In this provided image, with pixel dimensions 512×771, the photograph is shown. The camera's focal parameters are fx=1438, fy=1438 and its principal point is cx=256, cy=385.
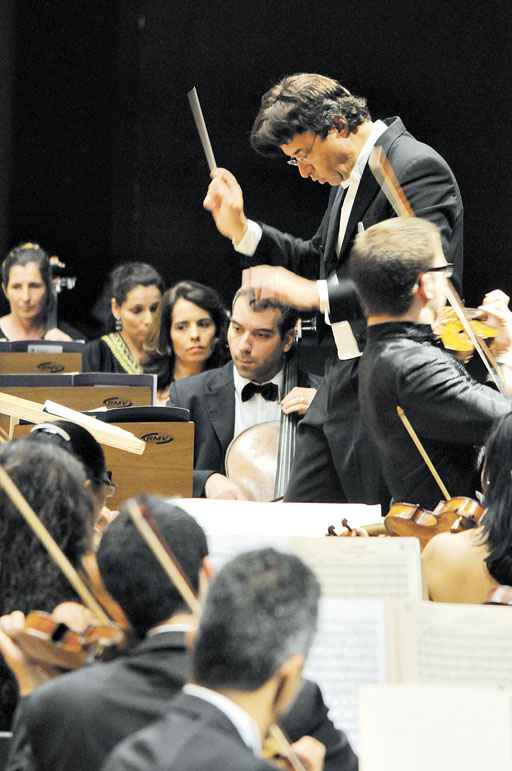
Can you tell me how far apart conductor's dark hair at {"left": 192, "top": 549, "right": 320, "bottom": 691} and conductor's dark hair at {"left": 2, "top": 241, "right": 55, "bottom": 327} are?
483 centimetres

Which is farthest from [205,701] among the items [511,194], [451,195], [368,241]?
[511,194]

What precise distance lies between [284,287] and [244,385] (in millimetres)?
1459

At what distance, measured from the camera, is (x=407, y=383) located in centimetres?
300

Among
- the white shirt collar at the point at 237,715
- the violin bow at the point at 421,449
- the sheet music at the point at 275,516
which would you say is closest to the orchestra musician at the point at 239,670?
the white shirt collar at the point at 237,715

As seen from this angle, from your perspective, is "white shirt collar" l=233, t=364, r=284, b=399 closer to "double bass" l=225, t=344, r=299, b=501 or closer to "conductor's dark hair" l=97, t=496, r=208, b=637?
"double bass" l=225, t=344, r=299, b=501

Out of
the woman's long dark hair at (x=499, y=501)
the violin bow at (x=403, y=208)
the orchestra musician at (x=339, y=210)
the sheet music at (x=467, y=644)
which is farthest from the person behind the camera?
the orchestra musician at (x=339, y=210)

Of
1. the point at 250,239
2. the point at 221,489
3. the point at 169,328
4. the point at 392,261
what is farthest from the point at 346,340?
the point at 169,328

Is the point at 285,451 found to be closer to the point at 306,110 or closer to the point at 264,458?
the point at 264,458

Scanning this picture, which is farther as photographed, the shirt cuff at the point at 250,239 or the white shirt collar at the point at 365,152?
the shirt cuff at the point at 250,239

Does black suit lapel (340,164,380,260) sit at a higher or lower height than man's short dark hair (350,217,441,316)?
higher

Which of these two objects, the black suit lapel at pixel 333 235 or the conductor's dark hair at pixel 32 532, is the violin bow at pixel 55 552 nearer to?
the conductor's dark hair at pixel 32 532

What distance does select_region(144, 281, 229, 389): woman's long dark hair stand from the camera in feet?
17.9

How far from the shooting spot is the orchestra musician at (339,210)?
349 cm

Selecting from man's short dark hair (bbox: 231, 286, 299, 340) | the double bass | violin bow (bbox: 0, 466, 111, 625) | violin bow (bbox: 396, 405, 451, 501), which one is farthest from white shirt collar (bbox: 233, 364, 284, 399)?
violin bow (bbox: 0, 466, 111, 625)
